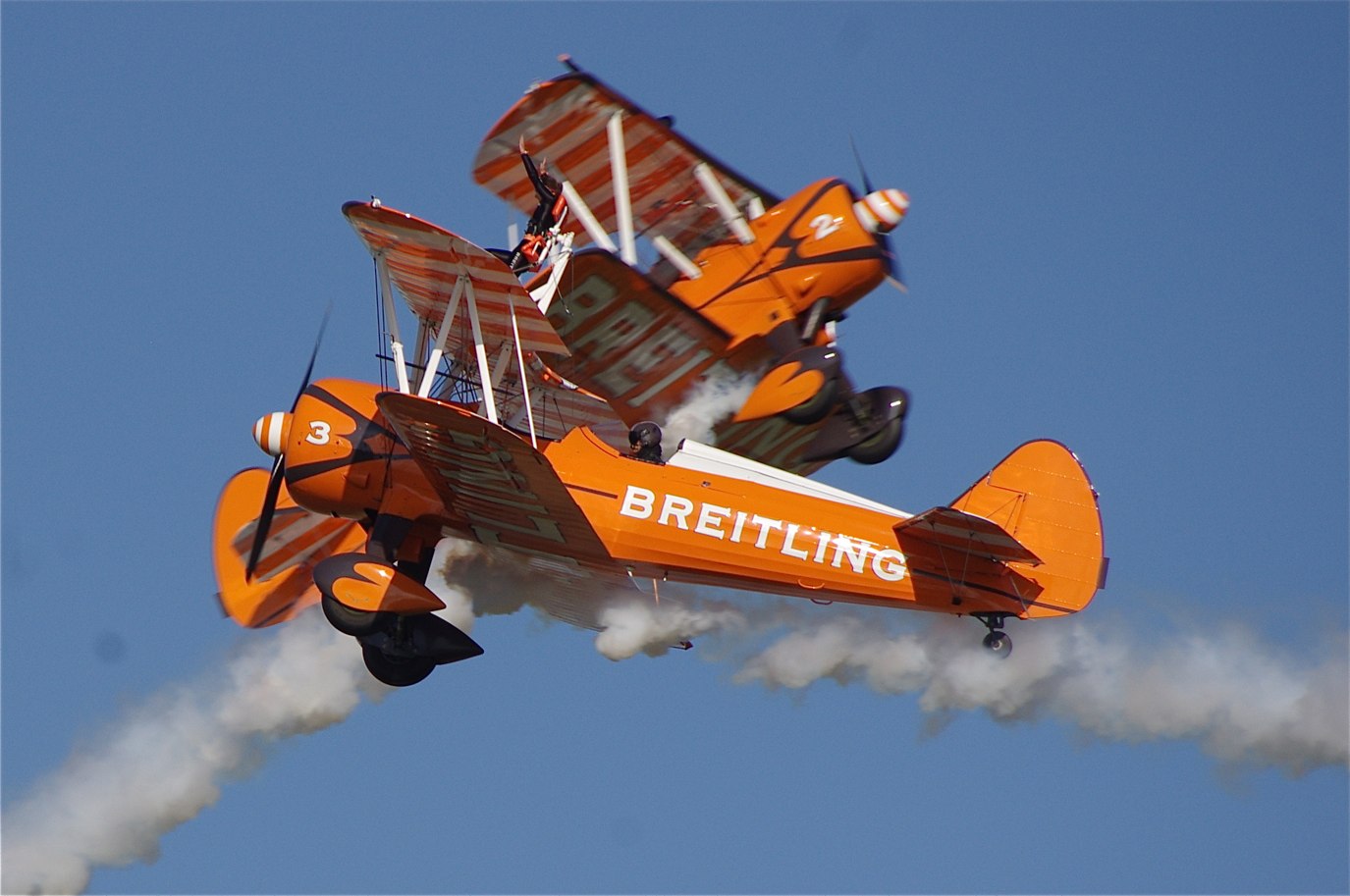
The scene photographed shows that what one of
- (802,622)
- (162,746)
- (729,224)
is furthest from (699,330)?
(162,746)

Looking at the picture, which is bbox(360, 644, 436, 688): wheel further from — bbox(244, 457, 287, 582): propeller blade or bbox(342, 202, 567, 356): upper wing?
bbox(342, 202, 567, 356): upper wing

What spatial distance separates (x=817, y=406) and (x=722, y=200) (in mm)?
2473

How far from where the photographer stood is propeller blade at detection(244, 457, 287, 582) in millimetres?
17109

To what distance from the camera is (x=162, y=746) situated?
1902 centimetres

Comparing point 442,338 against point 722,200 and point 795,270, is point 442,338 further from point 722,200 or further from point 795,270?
point 722,200

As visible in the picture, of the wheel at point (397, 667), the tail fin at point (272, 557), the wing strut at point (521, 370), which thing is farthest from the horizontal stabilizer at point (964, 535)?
the tail fin at point (272, 557)

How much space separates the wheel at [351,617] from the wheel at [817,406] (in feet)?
12.3

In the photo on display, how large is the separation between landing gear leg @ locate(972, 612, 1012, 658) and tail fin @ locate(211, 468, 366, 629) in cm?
543

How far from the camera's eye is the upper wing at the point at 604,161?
62.1 ft

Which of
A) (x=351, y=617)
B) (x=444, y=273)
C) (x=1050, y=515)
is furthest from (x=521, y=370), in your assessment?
(x=1050, y=515)

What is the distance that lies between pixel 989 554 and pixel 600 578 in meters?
3.29

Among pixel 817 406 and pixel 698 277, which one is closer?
pixel 817 406

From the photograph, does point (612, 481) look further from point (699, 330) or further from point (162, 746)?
point (162, 746)

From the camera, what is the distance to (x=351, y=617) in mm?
16219
